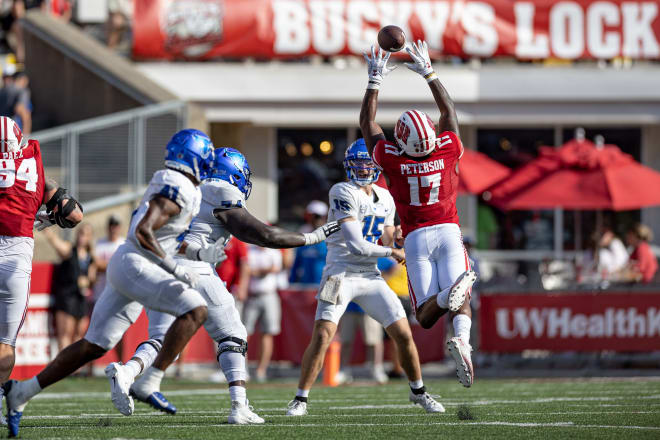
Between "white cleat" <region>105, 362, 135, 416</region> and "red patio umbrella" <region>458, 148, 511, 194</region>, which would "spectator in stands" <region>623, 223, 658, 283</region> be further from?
"white cleat" <region>105, 362, 135, 416</region>

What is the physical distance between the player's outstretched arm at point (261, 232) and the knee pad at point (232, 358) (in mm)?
655

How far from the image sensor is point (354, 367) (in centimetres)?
1489

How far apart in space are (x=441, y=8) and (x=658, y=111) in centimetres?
380

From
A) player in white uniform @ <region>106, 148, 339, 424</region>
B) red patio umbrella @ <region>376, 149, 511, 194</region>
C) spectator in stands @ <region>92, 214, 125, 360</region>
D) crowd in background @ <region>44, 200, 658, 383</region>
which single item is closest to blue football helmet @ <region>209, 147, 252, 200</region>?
player in white uniform @ <region>106, 148, 339, 424</region>

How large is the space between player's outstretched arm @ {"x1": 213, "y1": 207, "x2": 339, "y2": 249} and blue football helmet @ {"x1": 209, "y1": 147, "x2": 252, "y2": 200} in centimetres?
25

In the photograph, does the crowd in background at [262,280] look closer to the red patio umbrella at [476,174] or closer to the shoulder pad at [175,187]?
the red patio umbrella at [476,174]

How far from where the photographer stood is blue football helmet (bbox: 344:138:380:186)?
8727 millimetres

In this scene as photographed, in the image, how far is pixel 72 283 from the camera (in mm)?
13453

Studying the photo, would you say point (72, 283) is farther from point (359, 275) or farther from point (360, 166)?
point (360, 166)

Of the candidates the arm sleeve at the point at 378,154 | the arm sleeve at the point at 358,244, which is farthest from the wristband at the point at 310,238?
the arm sleeve at the point at 358,244

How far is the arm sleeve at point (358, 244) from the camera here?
8.43 metres

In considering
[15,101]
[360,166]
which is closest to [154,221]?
[360,166]

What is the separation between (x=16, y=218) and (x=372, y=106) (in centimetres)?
247

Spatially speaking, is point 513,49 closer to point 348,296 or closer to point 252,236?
point 348,296
